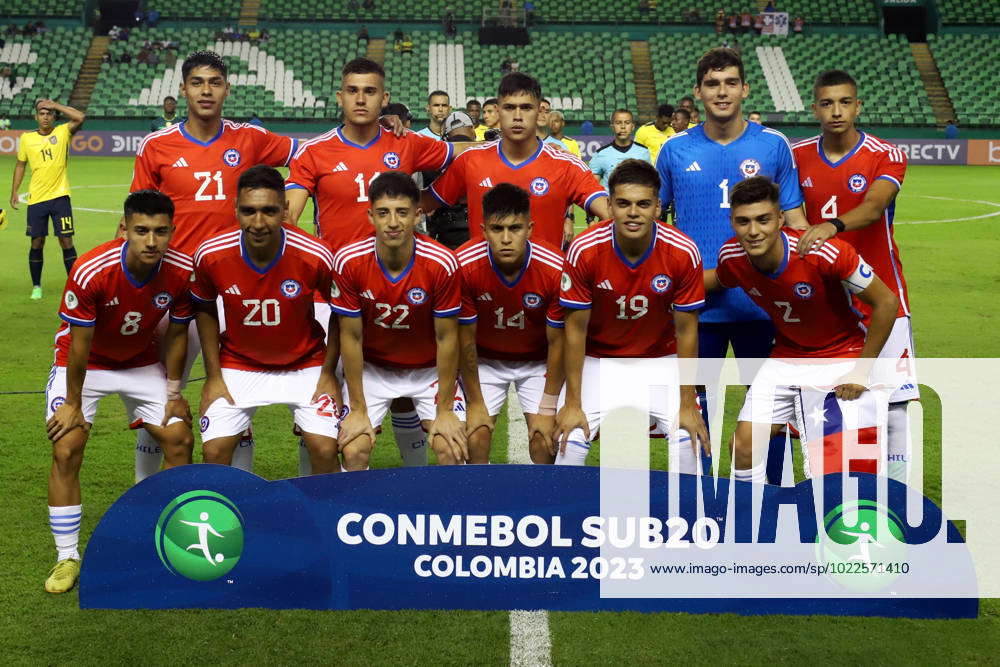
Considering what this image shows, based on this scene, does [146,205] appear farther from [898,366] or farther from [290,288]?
[898,366]

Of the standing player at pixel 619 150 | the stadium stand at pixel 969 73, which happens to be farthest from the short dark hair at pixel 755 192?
the stadium stand at pixel 969 73

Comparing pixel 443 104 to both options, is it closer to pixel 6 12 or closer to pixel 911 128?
pixel 911 128

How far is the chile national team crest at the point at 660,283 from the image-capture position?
5.11 m

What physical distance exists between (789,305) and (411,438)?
2.10 meters

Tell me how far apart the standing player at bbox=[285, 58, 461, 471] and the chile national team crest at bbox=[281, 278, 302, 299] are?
2.44 ft

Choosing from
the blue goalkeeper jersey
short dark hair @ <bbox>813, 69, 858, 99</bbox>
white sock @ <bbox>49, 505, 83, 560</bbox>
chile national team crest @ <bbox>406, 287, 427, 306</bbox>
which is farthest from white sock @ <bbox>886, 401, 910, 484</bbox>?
white sock @ <bbox>49, 505, 83, 560</bbox>

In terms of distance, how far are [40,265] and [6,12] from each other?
35065mm

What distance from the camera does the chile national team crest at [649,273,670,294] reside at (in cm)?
511

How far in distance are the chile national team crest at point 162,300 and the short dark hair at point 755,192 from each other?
8.47 feet

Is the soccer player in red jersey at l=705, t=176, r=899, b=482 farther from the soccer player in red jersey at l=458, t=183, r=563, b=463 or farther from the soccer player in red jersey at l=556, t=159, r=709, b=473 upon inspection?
A: the soccer player in red jersey at l=458, t=183, r=563, b=463

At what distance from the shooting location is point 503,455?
6.75m

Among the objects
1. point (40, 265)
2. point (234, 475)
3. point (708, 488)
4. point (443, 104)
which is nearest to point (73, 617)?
point (234, 475)

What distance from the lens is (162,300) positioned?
16.5 ft

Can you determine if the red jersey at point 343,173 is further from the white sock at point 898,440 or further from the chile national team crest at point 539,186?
the white sock at point 898,440
